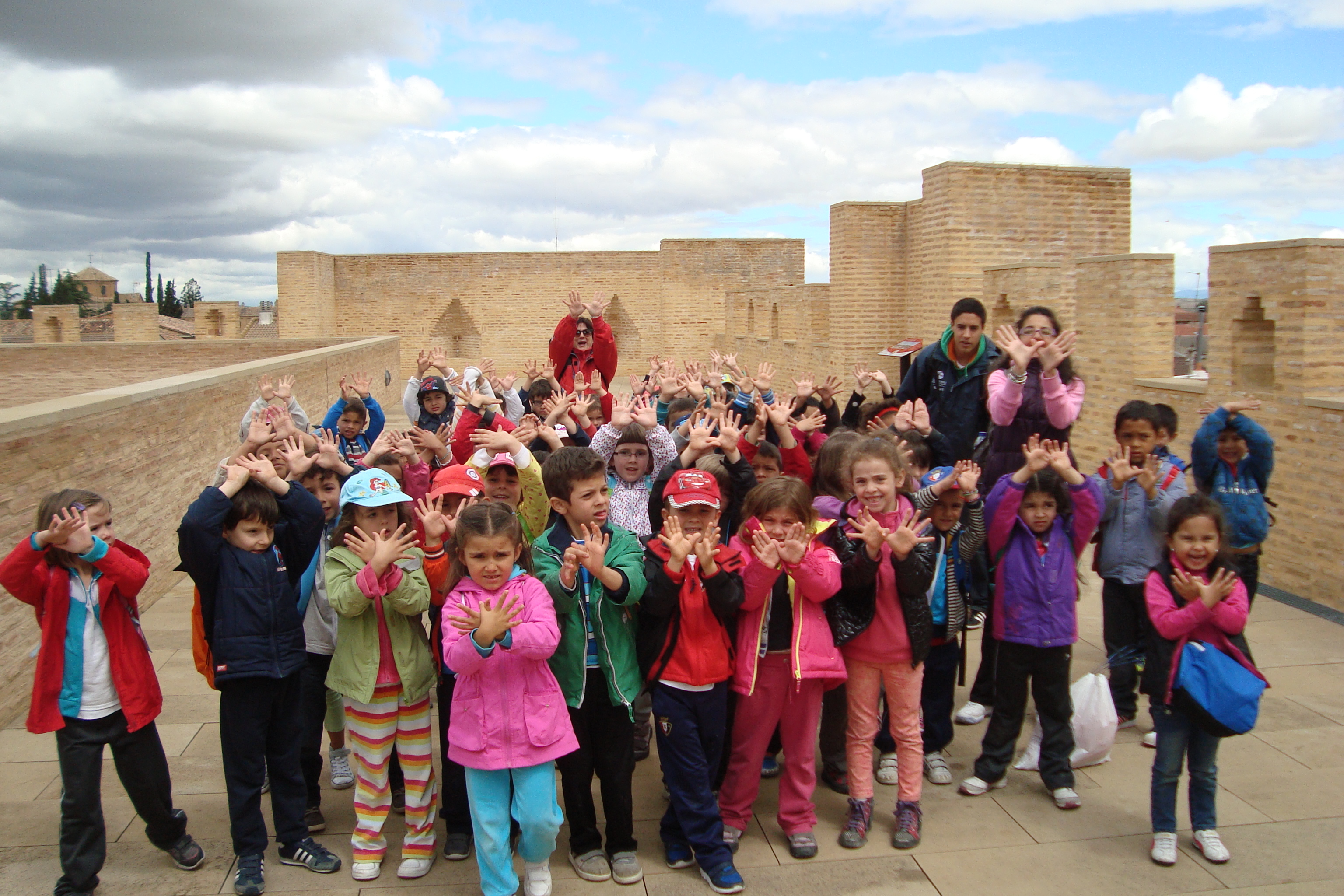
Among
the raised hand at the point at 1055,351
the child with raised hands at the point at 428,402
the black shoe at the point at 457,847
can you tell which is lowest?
the black shoe at the point at 457,847

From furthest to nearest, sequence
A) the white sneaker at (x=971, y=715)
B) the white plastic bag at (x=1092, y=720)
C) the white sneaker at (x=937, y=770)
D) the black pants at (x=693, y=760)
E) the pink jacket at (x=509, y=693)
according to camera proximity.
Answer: the white sneaker at (x=971, y=715)
the white sneaker at (x=937, y=770)
the white plastic bag at (x=1092, y=720)
the black pants at (x=693, y=760)
the pink jacket at (x=509, y=693)

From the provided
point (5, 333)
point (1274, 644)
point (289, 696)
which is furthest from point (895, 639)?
point (5, 333)

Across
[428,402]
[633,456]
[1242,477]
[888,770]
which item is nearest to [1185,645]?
[888,770]

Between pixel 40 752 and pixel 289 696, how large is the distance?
1.86 m

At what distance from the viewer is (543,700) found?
11.0 ft

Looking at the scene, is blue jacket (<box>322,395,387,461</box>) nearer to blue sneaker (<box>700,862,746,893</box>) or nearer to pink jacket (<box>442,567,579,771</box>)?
pink jacket (<box>442,567,579,771</box>)

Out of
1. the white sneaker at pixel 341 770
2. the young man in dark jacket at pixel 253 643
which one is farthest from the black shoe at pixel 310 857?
the white sneaker at pixel 341 770

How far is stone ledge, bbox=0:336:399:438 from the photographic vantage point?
524 centimetres

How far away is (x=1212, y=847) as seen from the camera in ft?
11.7

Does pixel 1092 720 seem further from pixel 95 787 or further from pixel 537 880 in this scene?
pixel 95 787

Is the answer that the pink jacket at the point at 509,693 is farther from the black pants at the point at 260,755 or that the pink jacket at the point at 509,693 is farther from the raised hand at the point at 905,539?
the raised hand at the point at 905,539

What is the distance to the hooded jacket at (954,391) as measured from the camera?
5.29 metres

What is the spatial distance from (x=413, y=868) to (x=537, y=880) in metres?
0.51

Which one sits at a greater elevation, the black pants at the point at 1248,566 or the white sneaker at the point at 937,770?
the black pants at the point at 1248,566
